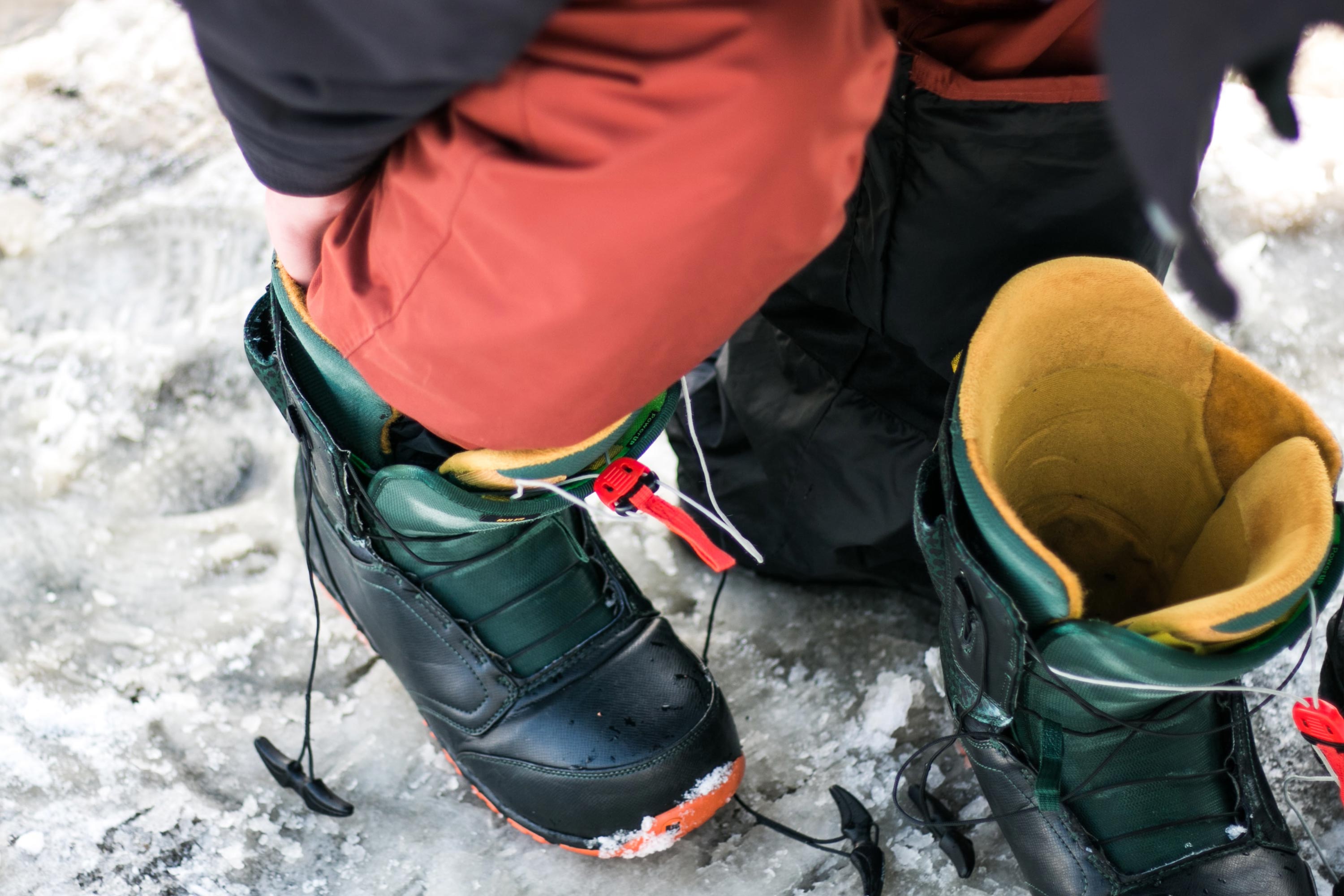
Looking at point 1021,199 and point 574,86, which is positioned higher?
point 574,86

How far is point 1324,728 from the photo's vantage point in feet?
2.11

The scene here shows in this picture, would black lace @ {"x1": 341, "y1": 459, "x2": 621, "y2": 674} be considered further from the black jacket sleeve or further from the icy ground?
the black jacket sleeve

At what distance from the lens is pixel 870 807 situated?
75cm

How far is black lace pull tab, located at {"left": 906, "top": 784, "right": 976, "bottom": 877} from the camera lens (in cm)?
70

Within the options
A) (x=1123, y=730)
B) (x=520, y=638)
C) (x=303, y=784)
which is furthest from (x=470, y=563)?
(x=1123, y=730)

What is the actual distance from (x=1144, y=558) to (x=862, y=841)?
278mm

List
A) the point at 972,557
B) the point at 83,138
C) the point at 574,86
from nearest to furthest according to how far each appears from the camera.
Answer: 1. the point at 574,86
2. the point at 972,557
3. the point at 83,138

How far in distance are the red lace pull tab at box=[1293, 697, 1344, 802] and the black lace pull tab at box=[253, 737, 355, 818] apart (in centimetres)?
66

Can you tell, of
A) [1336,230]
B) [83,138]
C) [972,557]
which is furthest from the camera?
[83,138]

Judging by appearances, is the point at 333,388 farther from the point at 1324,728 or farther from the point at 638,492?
the point at 1324,728

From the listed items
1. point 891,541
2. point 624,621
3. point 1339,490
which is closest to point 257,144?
point 624,621

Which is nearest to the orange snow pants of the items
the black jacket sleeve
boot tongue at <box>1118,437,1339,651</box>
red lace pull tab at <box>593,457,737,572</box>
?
the black jacket sleeve

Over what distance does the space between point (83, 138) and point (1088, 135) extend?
1.26m

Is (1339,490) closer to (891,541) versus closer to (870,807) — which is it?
(891,541)
